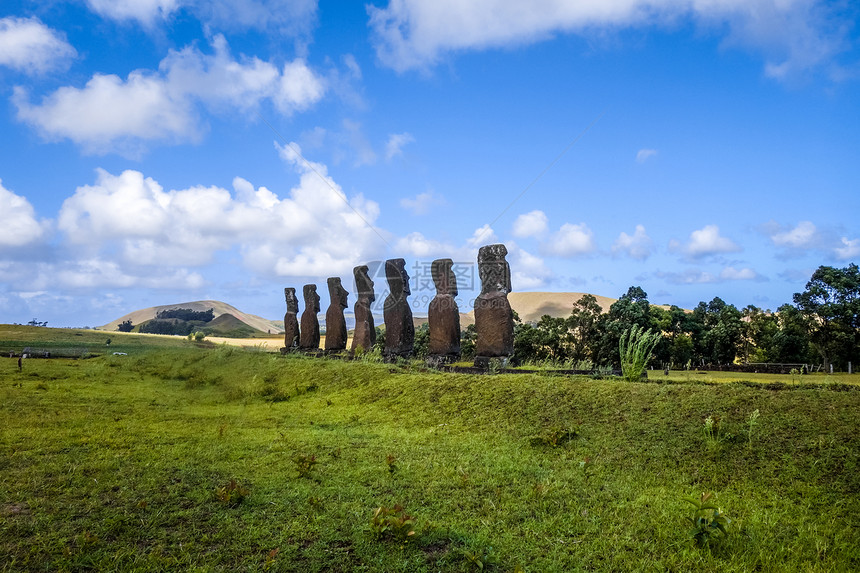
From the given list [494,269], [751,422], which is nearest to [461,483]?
[751,422]

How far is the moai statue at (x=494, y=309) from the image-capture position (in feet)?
39.8

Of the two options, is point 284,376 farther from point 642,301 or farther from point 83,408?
point 642,301

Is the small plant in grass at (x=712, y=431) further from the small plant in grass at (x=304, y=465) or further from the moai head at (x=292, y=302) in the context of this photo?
the moai head at (x=292, y=302)

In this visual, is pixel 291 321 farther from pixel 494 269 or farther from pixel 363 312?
pixel 494 269

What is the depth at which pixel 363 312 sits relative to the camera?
17406 millimetres

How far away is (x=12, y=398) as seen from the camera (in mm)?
9766

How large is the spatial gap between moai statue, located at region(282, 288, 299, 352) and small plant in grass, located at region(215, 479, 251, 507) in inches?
638

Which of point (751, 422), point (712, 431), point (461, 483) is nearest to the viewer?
point (461, 483)

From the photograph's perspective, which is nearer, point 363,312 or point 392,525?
point 392,525

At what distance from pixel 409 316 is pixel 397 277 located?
3.78 feet

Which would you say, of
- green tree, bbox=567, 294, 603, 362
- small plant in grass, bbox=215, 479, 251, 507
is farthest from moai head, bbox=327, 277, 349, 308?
small plant in grass, bbox=215, 479, 251, 507

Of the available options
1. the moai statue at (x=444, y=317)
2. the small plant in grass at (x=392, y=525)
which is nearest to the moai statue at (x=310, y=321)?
the moai statue at (x=444, y=317)

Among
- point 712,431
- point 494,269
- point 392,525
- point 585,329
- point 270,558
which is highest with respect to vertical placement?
point 494,269

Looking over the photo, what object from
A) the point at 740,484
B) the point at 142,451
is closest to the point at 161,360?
the point at 142,451
